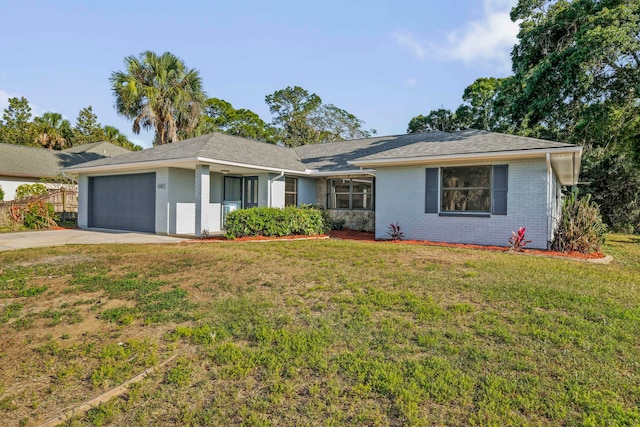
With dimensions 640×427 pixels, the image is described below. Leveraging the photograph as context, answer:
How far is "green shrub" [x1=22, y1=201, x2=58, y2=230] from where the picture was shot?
16828mm

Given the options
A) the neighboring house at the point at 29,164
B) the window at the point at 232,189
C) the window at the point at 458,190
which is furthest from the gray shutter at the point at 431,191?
the neighboring house at the point at 29,164

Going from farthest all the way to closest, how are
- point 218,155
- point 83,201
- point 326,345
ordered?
point 83,201 → point 218,155 → point 326,345

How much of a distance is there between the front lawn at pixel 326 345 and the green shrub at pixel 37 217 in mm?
11908

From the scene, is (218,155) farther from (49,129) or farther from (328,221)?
(49,129)

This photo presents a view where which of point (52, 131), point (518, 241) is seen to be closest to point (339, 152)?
point (518, 241)

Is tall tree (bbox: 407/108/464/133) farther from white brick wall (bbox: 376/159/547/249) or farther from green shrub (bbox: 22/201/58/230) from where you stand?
green shrub (bbox: 22/201/58/230)

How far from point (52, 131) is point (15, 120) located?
203 inches

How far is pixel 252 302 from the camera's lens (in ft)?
17.4

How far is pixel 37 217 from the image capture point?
16.8 meters

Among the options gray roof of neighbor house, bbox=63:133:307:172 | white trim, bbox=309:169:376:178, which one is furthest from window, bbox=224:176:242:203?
white trim, bbox=309:169:376:178

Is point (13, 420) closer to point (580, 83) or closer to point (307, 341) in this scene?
point (307, 341)

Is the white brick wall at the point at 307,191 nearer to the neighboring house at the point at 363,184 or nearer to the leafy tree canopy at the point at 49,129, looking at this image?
the neighboring house at the point at 363,184

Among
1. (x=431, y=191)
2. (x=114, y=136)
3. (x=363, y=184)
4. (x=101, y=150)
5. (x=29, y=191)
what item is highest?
(x=114, y=136)

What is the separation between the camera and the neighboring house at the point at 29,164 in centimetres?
2280
